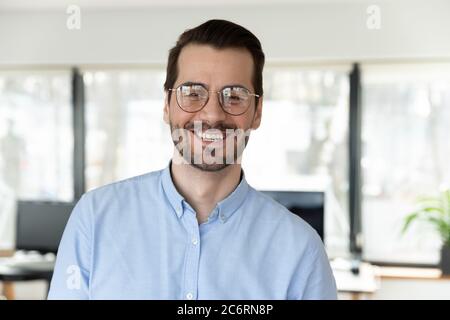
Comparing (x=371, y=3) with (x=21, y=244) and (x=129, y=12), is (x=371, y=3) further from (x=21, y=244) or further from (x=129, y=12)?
(x=21, y=244)

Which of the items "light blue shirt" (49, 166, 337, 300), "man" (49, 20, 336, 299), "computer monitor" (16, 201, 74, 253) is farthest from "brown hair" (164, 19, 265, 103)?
"computer monitor" (16, 201, 74, 253)

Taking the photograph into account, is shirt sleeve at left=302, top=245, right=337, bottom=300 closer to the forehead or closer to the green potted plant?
the forehead

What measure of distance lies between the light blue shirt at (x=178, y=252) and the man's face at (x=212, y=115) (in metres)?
0.06

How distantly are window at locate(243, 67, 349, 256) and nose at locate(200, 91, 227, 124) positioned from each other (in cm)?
12

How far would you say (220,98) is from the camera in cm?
41

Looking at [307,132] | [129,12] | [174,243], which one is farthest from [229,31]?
[307,132]

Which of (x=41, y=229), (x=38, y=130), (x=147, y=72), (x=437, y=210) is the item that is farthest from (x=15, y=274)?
(x=437, y=210)

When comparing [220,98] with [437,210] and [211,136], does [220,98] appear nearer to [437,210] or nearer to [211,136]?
[211,136]

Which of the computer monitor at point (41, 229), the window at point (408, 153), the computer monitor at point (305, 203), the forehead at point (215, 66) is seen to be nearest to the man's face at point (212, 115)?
the forehead at point (215, 66)

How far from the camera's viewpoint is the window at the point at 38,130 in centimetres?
61

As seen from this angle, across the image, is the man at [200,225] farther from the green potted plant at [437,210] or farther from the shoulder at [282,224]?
the green potted plant at [437,210]

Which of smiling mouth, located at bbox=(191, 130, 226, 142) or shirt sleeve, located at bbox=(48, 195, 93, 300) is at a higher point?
smiling mouth, located at bbox=(191, 130, 226, 142)

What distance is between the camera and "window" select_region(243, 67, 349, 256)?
2.24 feet

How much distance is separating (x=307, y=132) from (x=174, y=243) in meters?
0.76
